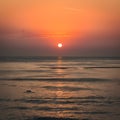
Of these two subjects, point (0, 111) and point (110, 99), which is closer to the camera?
point (0, 111)

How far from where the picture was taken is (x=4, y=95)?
24188 millimetres

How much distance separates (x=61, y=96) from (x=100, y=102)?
12.2 feet

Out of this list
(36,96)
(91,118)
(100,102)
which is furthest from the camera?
(36,96)

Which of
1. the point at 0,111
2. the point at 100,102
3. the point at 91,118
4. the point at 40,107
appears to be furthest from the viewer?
the point at 100,102

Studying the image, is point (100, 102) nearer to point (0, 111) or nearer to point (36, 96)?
point (36, 96)

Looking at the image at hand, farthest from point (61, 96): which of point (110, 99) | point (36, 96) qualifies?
point (110, 99)

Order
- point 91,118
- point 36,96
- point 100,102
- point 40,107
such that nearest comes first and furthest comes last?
1. point 91,118
2. point 40,107
3. point 100,102
4. point 36,96

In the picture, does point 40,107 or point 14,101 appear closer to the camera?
point 40,107

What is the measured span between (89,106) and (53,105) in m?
2.14

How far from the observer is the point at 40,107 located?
63.2ft

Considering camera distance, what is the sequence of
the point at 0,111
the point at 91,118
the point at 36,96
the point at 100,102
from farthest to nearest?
the point at 36,96, the point at 100,102, the point at 0,111, the point at 91,118

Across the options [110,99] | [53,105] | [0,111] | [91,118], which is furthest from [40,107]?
[110,99]

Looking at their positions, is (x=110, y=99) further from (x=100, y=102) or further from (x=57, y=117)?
(x=57, y=117)

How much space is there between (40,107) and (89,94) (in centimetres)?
646
